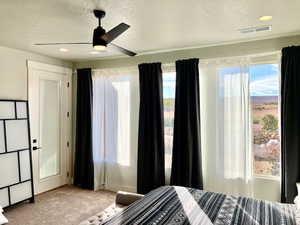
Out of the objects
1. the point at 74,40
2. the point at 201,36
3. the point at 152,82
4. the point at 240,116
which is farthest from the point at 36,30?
the point at 240,116

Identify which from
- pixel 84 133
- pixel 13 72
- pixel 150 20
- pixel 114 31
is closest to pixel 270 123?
pixel 150 20

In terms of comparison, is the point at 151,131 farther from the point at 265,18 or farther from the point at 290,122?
the point at 265,18

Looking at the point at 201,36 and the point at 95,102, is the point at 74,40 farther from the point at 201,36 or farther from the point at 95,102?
the point at 201,36

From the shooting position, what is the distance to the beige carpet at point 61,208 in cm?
339

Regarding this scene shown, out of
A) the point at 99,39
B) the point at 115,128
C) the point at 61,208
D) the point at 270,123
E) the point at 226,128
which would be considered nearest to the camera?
the point at 99,39

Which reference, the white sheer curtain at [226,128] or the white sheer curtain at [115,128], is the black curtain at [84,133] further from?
the white sheer curtain at [226,128]

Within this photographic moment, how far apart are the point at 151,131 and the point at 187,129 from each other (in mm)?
688

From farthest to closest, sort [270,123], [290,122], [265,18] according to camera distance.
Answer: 1. [270,123]
2. [290,122]
3. [265,18]

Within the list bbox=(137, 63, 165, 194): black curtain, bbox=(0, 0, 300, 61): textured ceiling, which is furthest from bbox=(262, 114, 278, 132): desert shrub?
bbox=(137, 63, 165, 194): black curtain

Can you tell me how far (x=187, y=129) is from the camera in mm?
3826

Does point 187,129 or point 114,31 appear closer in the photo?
point 114,31

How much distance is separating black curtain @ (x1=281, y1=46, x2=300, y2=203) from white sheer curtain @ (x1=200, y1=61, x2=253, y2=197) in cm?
47

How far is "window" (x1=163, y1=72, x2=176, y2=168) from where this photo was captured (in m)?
4.14

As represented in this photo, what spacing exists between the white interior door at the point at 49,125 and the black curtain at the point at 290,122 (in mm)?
4069
